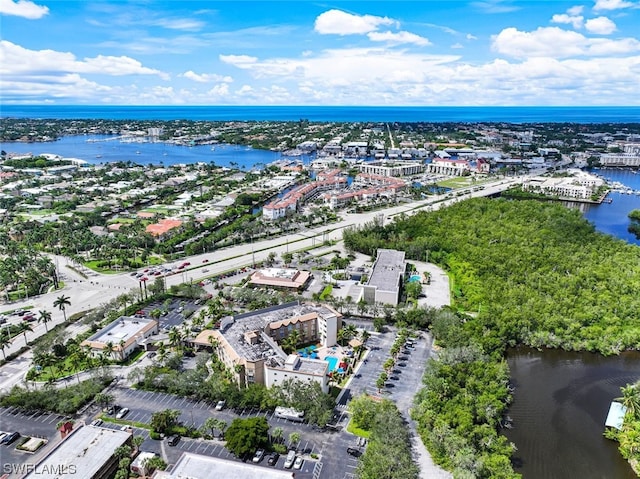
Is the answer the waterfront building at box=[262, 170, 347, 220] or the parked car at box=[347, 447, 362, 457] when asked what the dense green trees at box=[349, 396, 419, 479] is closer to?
the parked car at box=[347, 447, 362, 457]

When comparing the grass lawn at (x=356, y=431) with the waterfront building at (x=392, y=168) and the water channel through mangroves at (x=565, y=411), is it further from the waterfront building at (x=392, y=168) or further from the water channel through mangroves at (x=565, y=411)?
the waterfront building at (x=392, y=168)

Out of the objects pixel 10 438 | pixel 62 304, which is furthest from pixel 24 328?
pixel 10 438

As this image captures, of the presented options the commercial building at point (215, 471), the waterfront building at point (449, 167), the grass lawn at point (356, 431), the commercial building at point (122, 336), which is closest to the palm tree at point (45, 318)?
the commercial building at point (122, 336)

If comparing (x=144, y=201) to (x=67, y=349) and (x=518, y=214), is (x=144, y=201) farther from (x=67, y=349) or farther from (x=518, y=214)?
(x=518, y=214)

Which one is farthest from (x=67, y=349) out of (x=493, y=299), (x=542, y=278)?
(x=542, y=278)

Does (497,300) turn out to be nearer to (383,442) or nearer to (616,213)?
(383,442)
